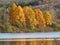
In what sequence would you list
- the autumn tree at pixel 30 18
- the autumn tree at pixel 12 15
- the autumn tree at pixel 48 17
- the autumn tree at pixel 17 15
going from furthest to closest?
the autumn tree at pixel 48 17
the autumn tree at pixel 30 18
the autumn tree at pixel 12 15
the autumn tree at pixel 17 15

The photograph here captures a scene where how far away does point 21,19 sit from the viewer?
35.8 metres

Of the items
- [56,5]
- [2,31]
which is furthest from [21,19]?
[56,5]

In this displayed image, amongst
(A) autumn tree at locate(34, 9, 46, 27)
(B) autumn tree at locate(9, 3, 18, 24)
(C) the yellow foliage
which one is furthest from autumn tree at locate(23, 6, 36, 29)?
(B) autumn tree at locate(9, 3, 18, 24)

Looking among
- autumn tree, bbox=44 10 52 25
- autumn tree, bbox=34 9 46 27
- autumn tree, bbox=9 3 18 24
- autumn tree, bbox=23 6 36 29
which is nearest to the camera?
autumn tree, bbox=9 3 18 24

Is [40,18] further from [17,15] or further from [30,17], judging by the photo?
[17,15]

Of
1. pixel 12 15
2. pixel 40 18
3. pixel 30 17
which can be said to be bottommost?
pixel 40 18

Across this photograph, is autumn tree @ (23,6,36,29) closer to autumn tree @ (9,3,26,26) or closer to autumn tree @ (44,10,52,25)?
autumn tree @ (9,3,26,26)

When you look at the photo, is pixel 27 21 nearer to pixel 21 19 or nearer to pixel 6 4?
pixel 21 19

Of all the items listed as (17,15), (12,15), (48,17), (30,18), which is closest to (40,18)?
(30,18)

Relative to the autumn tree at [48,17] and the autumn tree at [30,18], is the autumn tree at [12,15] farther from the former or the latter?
the autumn tree at [48,17]

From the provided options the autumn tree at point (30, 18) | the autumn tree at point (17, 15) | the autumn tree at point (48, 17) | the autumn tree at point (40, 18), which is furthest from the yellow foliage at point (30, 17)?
the autumn tree at point (48, 17)

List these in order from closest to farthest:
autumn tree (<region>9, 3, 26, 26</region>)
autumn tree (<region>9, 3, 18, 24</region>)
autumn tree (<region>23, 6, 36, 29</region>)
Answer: autumn tree (<region>9, 3, 26, 26</region>), autumn tree (<region>9, 3, 18, 24</region>), autumn tree (<region>23, 6, 36, 29</region>)

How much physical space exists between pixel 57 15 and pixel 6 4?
6.77 meters

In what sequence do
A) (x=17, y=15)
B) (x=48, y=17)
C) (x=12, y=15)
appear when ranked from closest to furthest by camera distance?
(x=17, y=15), (x=12, y=15), (x=48, y=17)
